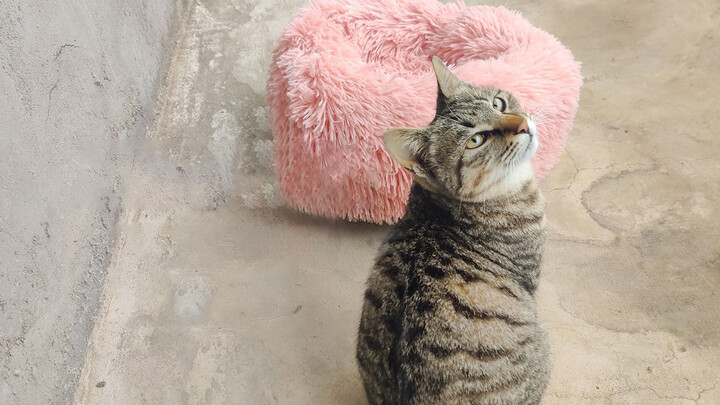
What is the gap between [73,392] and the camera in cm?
145

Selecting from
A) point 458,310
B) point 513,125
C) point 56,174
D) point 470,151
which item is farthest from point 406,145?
point 56,174

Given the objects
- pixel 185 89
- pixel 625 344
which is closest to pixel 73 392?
pixel 185 89

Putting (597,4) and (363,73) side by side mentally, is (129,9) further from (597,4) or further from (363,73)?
(597,4)

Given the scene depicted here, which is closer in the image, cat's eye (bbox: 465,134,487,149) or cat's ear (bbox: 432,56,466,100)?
cat's eye (bbox: 465,134,487,149)

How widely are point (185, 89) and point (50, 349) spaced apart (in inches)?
44.4

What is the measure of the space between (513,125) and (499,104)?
13cm

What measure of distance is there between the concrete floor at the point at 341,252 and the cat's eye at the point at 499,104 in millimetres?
568

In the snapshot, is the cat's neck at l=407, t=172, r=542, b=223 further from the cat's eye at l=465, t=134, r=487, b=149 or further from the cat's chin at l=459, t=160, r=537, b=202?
the cat's eye at l=465, t=134, r=487, b=149

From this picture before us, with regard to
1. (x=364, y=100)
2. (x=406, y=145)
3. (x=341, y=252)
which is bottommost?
(x=341, y=252)

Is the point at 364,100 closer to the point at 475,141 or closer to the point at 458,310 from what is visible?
the point at 475,141

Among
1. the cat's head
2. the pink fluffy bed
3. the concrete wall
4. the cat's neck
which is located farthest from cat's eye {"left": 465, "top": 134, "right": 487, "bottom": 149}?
the concrete wall

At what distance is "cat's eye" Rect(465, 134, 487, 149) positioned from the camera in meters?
1.27

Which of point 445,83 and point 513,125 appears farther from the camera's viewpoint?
point 445,83

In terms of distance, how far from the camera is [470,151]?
4.16 feet
